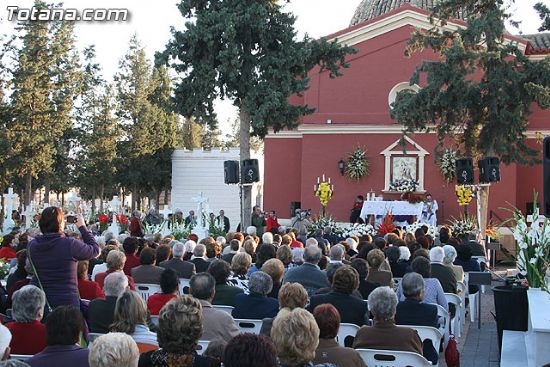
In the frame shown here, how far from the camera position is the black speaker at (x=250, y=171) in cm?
1983

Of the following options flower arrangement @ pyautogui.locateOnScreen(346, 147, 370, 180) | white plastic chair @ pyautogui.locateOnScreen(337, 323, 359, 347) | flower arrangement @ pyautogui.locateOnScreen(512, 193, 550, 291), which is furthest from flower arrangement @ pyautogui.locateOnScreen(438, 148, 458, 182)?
white plastic chair @ pyautogui.locateOnScreen(337, 323, 359, 347)

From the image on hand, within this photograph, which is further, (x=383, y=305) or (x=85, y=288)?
(x=85, y=288)

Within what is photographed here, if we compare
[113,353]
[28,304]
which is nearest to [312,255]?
[28,304]

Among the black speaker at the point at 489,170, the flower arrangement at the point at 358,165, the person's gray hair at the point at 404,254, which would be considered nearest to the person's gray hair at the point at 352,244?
the person's gray hair at the point at 404,254

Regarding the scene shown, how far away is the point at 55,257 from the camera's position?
6.57 m

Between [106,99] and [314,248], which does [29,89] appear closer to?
[106,99]

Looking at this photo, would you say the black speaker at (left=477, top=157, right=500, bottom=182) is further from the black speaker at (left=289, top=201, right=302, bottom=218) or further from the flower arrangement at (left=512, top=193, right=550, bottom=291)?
the black speaker at (left=289, top=201, right=302, bottom=218)

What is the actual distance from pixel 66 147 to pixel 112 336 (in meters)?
37.9

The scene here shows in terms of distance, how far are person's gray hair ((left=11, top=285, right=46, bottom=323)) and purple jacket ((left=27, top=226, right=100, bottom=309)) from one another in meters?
1.04

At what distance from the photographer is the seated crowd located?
450cm

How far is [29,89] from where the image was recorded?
31.7 metres

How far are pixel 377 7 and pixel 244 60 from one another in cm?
1831

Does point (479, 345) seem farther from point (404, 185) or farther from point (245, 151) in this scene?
point (404, 185)

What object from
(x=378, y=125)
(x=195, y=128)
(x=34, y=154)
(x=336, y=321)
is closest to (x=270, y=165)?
(x=378, y=125)
